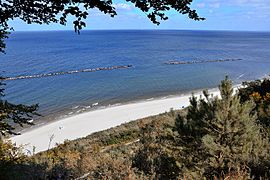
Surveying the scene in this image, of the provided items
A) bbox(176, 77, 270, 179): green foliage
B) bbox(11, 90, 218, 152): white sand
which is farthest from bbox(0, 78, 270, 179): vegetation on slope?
bbox(11, 90, 218, 152): white sand

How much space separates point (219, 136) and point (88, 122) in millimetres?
26171

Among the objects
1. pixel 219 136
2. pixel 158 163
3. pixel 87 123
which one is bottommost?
pixel 87 123

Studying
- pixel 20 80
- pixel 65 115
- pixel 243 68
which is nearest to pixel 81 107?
pixel 65 115

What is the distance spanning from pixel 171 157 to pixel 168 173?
2.95 ft

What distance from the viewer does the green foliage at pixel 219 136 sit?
7156 mm

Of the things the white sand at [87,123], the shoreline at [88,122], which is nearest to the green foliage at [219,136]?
the shoreline at [88,122]

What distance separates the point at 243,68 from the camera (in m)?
74.1

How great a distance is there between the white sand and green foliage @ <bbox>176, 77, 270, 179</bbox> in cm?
1964

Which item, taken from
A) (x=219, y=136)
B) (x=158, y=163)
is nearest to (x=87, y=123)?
(x=219, y=136)

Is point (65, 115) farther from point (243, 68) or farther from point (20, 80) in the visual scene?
point (243, 68)

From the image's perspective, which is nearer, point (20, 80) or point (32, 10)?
point (32, 10)

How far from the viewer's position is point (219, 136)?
8430mm

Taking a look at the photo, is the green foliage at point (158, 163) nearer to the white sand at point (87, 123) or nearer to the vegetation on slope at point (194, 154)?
the vegetation on slope at point (194, 154)

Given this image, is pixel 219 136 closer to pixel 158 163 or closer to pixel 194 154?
Result: pixel 194 154
